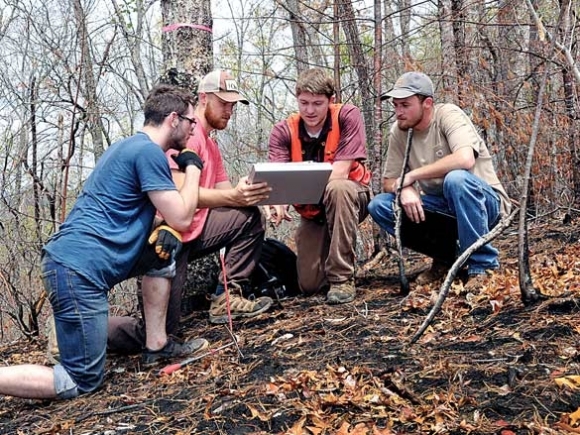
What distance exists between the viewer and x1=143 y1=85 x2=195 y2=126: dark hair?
371 cm

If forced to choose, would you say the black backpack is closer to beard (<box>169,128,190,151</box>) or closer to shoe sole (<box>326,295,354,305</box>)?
shoe sole (<box>326,295,354,305</box>)

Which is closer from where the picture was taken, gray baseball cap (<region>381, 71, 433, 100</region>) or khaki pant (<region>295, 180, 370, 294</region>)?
gray baseball cap (<region>381, 71, 433, 100</region>)

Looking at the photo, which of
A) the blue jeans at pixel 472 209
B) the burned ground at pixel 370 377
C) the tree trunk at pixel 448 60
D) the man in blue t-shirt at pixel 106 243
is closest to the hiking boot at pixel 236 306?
the burned ground at pixel 370 377

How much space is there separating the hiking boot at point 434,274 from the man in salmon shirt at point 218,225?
3.55ft

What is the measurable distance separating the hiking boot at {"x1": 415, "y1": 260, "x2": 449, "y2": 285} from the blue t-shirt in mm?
1962

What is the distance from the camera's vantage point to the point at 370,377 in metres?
2.80

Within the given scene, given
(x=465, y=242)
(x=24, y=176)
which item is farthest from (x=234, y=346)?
(x=24, y=176)

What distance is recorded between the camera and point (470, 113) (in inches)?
271

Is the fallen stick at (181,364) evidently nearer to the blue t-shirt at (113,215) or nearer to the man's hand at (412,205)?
the blue t-shirt at (113,215)

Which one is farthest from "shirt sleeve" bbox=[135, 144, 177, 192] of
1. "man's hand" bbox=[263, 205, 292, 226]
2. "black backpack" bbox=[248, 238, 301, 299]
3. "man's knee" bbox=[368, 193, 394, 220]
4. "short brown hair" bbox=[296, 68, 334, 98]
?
"man's knee" bbox=[368, 193, 394, 220]

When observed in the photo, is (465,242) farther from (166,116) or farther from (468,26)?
(468,26)

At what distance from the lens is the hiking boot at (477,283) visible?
387cm

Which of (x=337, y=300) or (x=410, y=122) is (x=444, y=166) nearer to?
(x=410, y=122)

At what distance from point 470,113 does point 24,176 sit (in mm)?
4816
